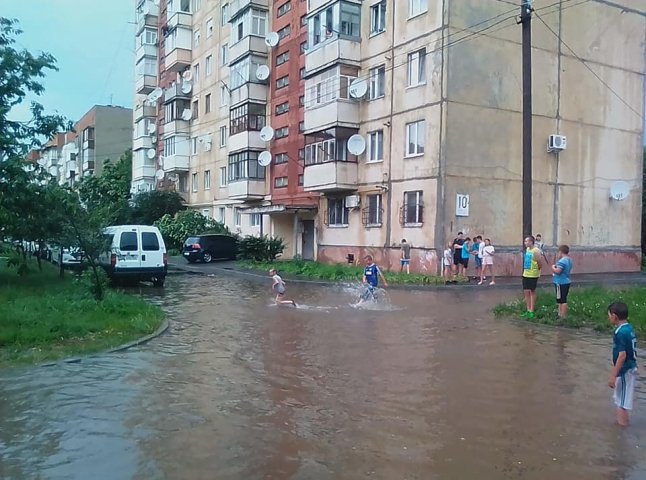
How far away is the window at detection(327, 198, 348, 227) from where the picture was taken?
3164cm

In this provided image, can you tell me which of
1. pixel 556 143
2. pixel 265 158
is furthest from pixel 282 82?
pixel 556 143

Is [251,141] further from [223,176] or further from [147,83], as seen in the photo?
[147,83]

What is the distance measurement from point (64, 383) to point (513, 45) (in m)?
24.1

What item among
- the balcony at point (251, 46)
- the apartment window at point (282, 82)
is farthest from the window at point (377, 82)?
the balcony at point (251, 46)

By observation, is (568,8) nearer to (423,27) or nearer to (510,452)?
(423,27)

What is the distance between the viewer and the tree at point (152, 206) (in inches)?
1901

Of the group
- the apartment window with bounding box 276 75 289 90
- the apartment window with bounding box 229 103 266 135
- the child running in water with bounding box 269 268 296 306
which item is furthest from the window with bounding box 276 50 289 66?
the child running in water with bounding box 269 268 296 306

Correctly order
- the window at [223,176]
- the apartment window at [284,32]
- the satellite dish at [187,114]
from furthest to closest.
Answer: the satellite dish at [187,114] < the window at [223,176] < the apartment window at [284,32]

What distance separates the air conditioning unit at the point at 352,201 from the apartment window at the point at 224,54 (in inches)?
804

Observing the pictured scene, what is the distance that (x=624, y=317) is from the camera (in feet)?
20.6

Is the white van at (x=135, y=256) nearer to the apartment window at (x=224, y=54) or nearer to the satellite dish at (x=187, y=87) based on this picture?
the apartment window at (x=224, y=54)

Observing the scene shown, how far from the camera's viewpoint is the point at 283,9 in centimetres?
3984

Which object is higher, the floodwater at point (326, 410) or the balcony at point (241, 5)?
the balcony at point (241, 5)

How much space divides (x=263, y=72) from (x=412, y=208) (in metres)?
18.2
